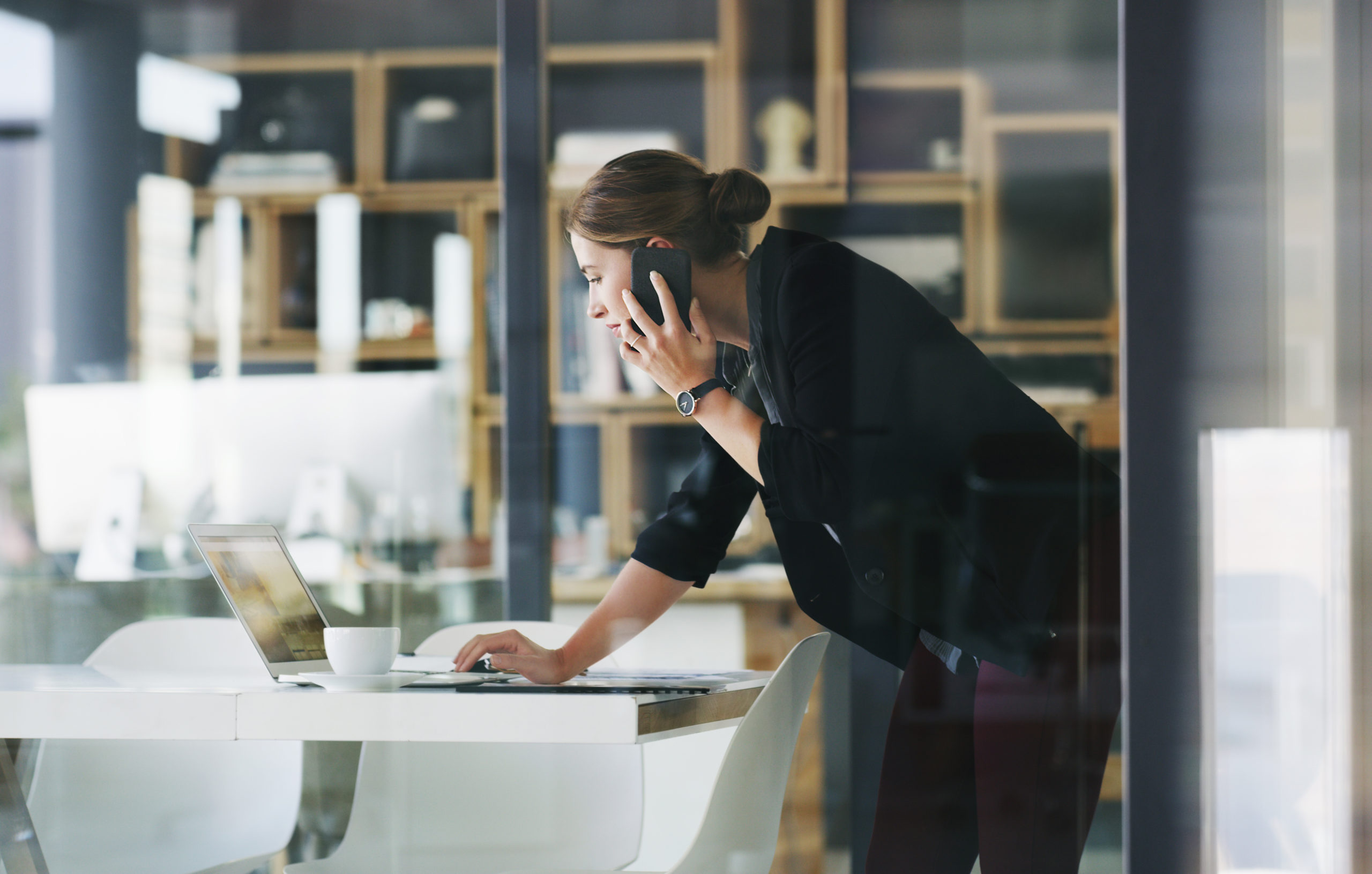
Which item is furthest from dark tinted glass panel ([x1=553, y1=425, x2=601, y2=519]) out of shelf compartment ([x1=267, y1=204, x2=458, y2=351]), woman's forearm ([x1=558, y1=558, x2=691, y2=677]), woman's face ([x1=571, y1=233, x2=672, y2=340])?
woman's face ([x1=571, y1=233, x2=672, y2=340])

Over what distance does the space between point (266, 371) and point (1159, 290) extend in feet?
5.03

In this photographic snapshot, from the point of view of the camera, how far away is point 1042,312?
1.89 m

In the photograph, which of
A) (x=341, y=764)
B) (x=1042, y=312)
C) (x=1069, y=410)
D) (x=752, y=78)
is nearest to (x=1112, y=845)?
(x=1069, y=410)

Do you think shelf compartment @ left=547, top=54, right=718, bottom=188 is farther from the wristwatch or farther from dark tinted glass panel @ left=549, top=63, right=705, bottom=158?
the wristwatch

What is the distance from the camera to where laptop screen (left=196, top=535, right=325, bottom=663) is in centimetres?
129

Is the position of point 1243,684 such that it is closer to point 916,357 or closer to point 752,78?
point 916,357

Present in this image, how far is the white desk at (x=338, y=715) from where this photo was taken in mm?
1057

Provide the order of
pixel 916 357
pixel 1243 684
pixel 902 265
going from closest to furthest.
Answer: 1. pixel 916 357
2. pixel 1243 684
3. pixel 902 265

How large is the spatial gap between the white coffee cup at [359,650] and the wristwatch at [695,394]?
43cm

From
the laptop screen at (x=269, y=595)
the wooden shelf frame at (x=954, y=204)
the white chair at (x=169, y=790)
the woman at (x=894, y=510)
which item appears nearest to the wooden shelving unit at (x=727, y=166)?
the wooden shelf frame at (x=954, y=204)

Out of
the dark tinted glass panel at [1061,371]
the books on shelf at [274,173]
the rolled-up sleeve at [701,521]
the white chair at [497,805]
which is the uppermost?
the books on shelf at [274,173]

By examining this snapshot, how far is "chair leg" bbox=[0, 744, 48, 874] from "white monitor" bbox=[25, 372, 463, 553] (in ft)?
2.56

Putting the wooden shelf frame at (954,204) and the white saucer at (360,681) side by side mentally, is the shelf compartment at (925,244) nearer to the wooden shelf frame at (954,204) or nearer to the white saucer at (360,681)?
the wooden shelf frame at (954,204)

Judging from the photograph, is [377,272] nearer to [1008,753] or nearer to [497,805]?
[497,805]
